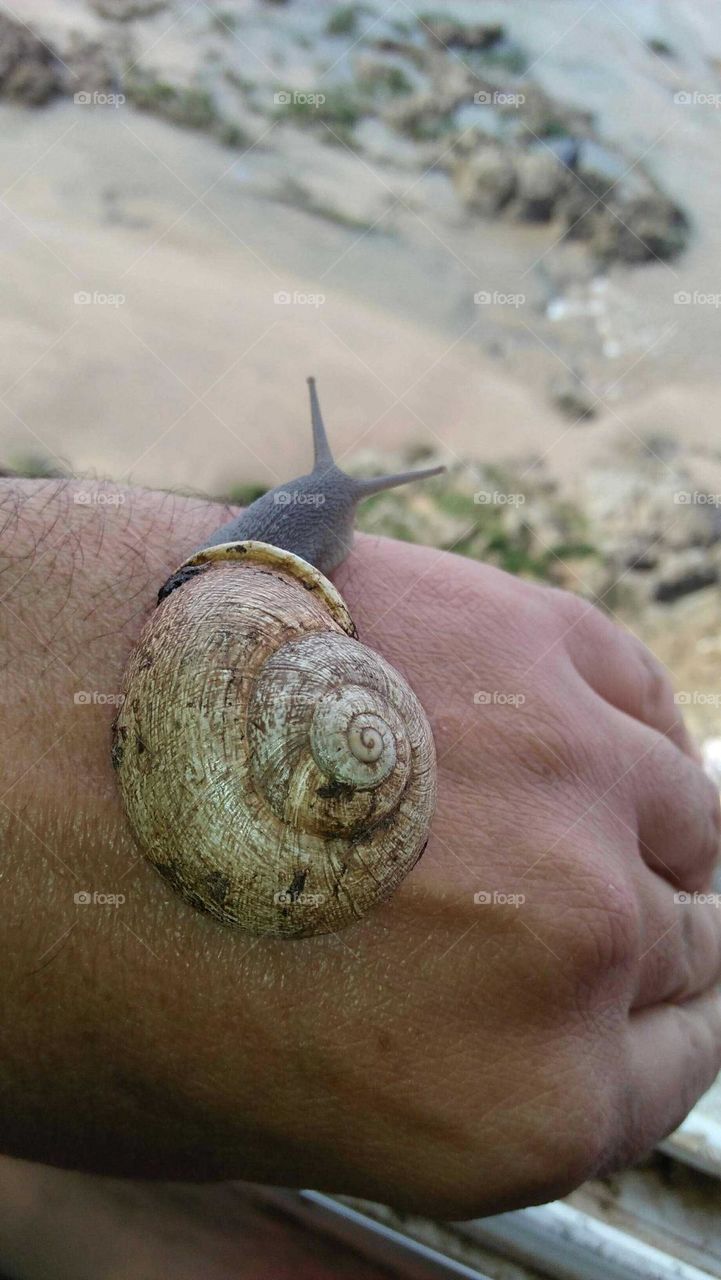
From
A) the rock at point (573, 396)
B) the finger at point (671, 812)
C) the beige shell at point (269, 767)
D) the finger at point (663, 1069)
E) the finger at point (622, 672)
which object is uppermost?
the beige shell at point (269, 767)

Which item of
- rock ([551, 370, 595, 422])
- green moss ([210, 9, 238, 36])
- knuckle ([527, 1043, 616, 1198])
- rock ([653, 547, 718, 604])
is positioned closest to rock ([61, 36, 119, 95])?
green moss ([210, 9, 238, 36])

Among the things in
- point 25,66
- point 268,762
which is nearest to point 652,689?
point 268,762

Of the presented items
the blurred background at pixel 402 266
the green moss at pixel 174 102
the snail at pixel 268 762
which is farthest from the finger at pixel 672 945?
the green moss at pixel 174 102

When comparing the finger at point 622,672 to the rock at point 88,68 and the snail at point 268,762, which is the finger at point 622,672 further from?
the rock at point 88,68

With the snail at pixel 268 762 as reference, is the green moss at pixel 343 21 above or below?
above

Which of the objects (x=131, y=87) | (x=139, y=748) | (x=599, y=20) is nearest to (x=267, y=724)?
(x=139, y=748)
